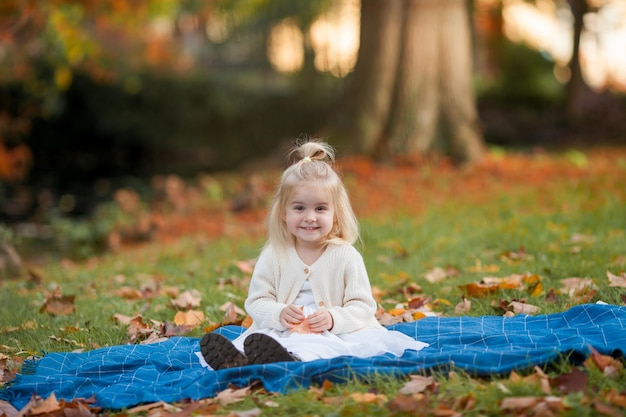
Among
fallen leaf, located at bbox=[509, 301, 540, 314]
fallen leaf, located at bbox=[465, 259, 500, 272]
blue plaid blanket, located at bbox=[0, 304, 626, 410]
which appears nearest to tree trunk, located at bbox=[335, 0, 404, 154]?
fallen leaf, located at bbox=[465, 259, 500, 272]

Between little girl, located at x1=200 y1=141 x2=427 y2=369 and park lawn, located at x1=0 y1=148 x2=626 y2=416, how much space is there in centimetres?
44

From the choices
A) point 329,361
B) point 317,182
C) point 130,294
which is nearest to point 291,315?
point 329,361

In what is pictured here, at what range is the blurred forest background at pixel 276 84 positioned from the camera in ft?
40.8

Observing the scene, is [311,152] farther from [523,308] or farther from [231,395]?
→ [523,308]

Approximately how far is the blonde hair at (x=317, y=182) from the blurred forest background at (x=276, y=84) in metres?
7.82

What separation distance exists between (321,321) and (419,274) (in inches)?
96.7

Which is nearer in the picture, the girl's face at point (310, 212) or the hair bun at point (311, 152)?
the girl's face at point (310, 212)

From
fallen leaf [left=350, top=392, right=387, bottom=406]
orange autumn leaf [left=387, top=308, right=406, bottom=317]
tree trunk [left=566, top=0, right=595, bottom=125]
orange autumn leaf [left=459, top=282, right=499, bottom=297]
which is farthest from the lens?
tree trunk [left=566, top=0, right=595, bottom=125]

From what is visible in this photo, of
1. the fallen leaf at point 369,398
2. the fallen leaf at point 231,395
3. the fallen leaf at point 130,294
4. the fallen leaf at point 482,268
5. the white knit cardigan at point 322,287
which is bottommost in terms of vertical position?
the fallen leaf at point 130,294

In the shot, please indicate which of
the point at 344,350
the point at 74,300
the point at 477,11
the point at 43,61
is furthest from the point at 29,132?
the point at 344,350

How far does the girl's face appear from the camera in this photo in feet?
13.8

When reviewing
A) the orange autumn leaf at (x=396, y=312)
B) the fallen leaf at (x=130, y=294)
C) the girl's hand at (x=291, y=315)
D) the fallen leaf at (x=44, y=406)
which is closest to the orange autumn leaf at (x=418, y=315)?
the orange autumn leaf at (x=396, y=312)

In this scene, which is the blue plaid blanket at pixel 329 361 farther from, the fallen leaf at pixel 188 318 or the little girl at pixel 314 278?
the fallen leaf at pixel 188 318

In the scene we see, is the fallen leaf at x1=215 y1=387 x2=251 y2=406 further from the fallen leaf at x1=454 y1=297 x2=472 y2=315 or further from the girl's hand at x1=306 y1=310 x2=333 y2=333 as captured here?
the fallen leaf at x1=454 y1=297 x2=472 y2=315
